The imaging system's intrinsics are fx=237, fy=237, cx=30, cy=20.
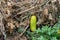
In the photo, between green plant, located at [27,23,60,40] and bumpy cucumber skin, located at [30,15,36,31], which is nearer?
green plant, located at [27,23,60,40]

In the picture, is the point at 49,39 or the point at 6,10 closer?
the point at 49,39

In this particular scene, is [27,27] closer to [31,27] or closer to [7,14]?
[31,27]

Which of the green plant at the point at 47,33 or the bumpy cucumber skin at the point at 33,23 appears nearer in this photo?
the green plant at the point at 47,33

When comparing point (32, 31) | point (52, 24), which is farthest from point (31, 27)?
point (52, 24)

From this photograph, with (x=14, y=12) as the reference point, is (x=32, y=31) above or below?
below

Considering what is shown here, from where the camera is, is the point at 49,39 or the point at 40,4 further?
the point at 40,4

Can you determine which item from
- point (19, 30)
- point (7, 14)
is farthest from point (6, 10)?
point (19, 30)

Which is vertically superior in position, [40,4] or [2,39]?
[40,4]

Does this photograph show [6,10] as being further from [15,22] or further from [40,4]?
[40,4]

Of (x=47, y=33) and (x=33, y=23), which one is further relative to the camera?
(x=33, y=23)
